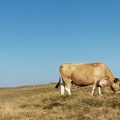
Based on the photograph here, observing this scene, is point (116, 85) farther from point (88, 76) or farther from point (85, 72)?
point (85, 72)

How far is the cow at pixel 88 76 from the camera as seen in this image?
835 inches

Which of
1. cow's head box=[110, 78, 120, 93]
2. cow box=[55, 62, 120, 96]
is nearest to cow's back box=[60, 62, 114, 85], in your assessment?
cow box=[55, 62, 120, 96]

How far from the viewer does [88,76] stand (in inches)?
844

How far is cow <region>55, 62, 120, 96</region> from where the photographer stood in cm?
2122

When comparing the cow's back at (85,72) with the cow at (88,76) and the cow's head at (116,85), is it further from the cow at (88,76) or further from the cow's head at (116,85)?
the cow's head at (116,85)

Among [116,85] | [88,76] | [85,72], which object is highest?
[85,72]

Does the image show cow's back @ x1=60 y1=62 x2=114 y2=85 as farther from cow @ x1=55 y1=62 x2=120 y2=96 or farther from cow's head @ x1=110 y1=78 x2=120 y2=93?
cow's head @ x1=110 y1=78 x2=120 y2=93

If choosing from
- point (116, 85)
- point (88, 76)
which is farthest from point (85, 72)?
point (116, 85)

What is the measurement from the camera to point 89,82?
70.2 feet

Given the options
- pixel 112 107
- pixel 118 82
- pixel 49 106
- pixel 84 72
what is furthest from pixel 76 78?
pixel 112 107

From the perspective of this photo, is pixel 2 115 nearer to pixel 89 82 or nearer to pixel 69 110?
pixel 69 110

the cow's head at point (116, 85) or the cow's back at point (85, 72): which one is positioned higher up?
the cow's back at point (85, 72)

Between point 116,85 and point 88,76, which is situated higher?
point 88,76

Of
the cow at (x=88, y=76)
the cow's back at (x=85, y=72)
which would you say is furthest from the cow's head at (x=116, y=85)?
the cow's back at (x=85, y=72)
